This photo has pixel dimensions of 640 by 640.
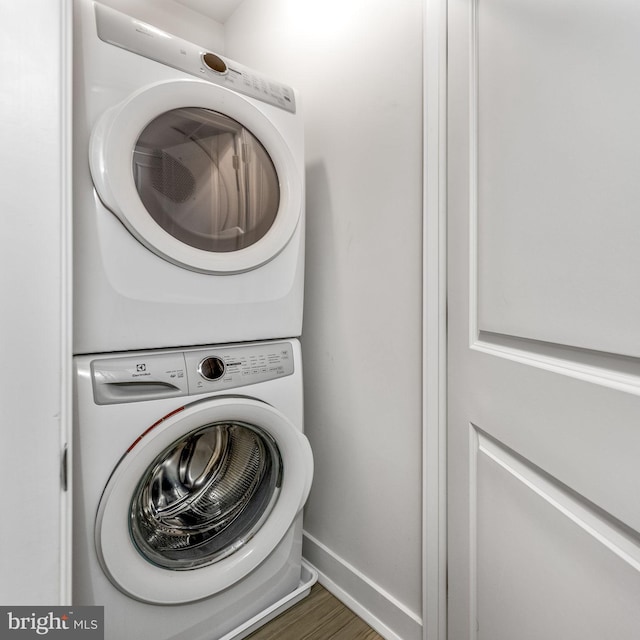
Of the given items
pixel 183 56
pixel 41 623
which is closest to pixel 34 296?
pixel 41 623

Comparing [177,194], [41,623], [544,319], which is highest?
[177,194]

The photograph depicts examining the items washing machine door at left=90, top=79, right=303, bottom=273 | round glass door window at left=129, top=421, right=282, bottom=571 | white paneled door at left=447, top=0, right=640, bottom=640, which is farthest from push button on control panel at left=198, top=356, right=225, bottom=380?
white paneled door at left=447, top=0, right=640, bottom=640

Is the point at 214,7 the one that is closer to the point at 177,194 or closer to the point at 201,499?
the point at 177,194

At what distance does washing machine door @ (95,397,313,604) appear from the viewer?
0.86 meters

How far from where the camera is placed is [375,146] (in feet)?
3.65

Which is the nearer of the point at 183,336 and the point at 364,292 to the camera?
the point at 183,336

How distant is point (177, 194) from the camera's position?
3.12ft

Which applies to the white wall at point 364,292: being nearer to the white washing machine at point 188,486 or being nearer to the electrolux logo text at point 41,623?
the white washing machine at point 188,486

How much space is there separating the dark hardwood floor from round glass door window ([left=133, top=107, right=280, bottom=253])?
3.72 feet

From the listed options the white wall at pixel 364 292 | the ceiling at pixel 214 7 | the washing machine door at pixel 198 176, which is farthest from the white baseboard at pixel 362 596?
the ceiling at pixel 214 7

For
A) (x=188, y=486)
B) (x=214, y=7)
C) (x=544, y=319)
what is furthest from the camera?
(x=214, y=7)

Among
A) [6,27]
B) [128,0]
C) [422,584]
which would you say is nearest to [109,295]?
[6,27]

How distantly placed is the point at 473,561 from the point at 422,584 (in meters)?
0.26

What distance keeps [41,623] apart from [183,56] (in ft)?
4.12
